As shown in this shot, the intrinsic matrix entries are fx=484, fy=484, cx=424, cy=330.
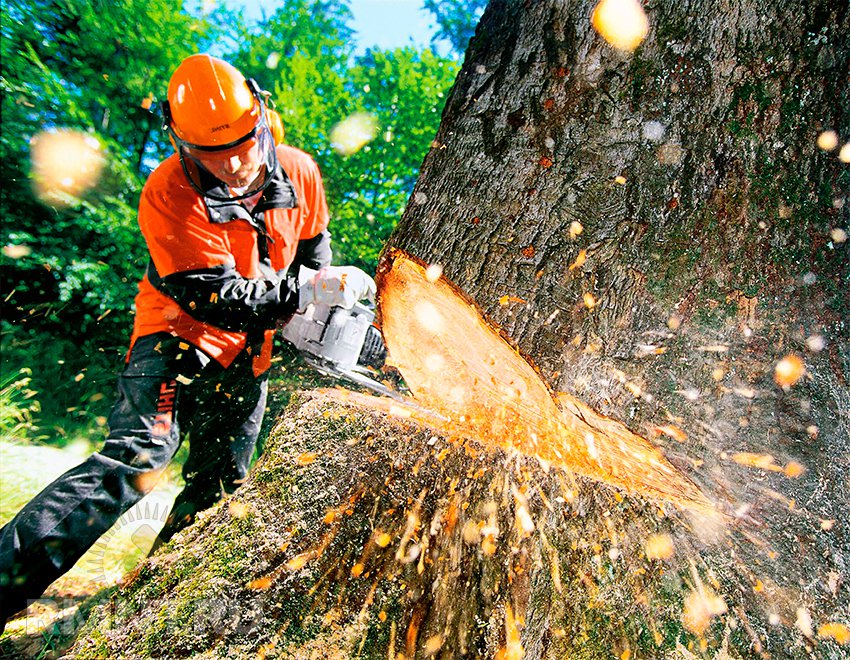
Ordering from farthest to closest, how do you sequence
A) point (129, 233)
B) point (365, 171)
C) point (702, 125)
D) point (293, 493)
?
point (365, 171)
point (129, 233)
point (293, 493)
point (702, 125)

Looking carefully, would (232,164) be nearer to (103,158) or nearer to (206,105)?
(206,105)

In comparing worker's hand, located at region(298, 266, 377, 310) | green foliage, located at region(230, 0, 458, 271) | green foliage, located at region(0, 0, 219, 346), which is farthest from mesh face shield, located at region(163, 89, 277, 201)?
green foliage, located at region(0, 0, 219, 346)

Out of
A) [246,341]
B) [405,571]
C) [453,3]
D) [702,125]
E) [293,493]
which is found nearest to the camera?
[702,125]

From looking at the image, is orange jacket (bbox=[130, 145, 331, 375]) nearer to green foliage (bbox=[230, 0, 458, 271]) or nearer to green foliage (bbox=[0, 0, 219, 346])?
green foliage (bbox=[230, 0, 458, 271])

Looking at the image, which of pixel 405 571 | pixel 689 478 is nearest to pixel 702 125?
pixel 689 478

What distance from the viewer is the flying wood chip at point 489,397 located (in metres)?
1.28

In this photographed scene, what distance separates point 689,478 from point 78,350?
23.6ft

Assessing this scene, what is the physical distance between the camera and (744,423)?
1154mm

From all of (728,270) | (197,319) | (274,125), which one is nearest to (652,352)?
(728,270)

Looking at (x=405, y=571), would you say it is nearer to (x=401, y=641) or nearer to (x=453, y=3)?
(x=401, y=641)

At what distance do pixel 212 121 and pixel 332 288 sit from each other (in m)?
0.85

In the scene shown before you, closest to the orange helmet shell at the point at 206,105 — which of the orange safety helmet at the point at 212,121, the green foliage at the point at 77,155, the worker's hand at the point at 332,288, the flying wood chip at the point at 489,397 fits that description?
the orange safety helmet at the point at 212,121

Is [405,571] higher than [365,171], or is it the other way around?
[365,171]

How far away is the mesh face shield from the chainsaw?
0.63m
